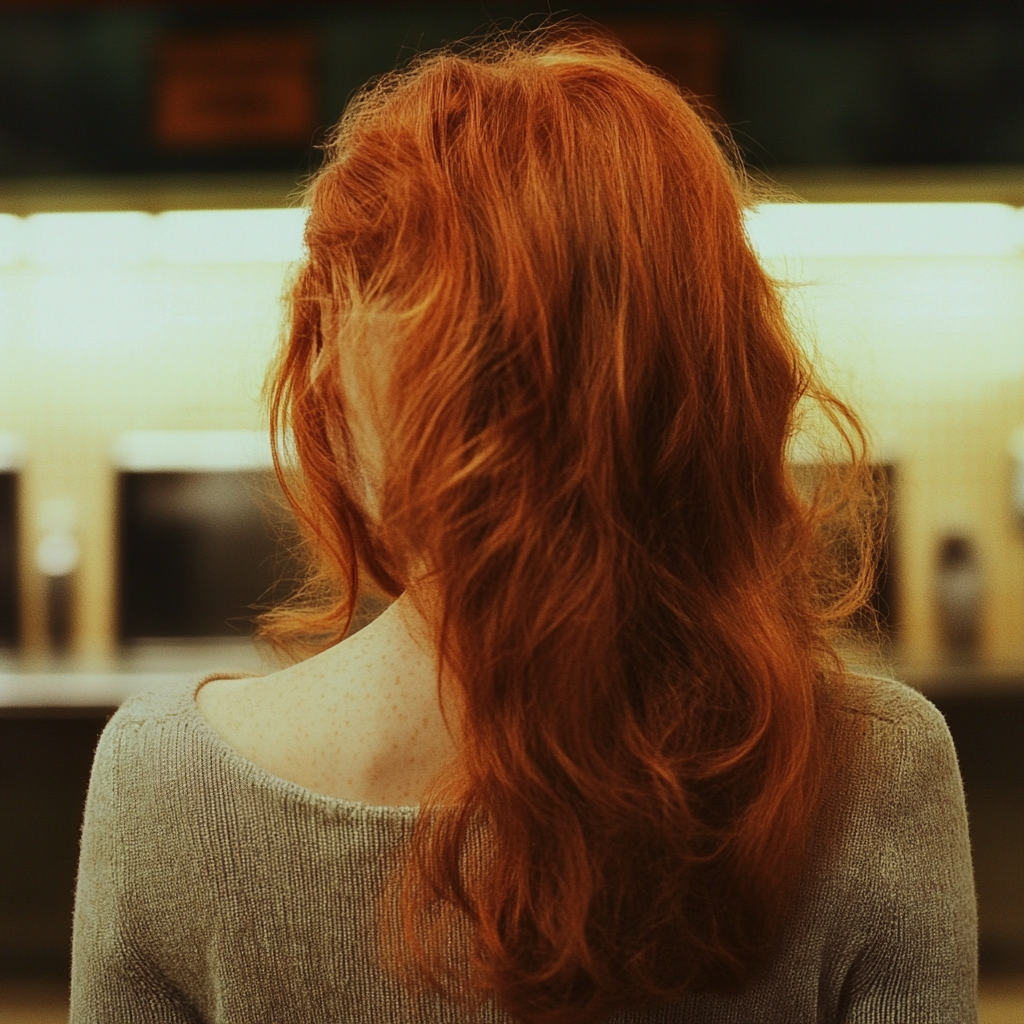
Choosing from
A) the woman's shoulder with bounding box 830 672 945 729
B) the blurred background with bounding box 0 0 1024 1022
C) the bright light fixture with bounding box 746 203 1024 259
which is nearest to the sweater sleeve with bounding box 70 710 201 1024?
the woman's shoulder with bounding box 830 672 945 729

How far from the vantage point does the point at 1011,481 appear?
10.4 feet

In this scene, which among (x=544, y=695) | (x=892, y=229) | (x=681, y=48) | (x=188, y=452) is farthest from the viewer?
(x=188, y=452)

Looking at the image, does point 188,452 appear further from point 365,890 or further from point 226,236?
point 365,890

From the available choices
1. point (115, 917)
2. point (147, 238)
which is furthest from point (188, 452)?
point (115, 917)

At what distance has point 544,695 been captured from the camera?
0.60 meters

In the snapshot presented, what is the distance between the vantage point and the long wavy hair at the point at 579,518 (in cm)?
60

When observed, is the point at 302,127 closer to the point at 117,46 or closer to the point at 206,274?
the point at 117,46

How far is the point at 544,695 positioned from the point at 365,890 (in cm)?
18

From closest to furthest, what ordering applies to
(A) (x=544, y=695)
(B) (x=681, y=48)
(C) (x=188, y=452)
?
(A) (x=544, y=695)
(B) (x=681, y=48)
(C) (x=188, y=452)

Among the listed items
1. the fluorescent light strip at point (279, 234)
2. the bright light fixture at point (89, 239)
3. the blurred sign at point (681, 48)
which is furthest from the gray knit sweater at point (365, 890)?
the bright light fixture at point (89, 239)

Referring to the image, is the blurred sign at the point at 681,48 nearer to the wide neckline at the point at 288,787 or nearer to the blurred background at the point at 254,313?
the blurred background at the point at 254,313

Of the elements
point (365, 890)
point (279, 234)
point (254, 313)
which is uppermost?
point (279, 234)

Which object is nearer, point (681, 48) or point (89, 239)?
point (681, 48)

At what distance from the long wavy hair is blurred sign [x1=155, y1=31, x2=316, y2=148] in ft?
6.59
